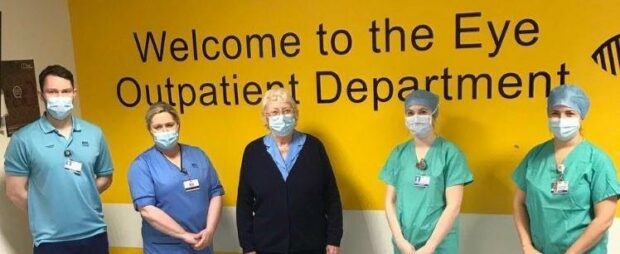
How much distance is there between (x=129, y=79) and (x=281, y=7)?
1062 mm

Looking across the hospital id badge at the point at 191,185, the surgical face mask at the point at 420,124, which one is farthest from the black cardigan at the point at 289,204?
the surgical face mask at the point at 420,124

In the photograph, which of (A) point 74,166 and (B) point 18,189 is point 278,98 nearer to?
(A) point 74,166

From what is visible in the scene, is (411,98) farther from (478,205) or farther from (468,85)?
(478,205)

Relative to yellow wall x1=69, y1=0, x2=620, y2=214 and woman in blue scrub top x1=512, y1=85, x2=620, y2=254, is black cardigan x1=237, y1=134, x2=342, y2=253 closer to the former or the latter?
yellow wall x1=69, y1=0, x2=620, y2=214

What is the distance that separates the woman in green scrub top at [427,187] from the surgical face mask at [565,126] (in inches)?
17.1

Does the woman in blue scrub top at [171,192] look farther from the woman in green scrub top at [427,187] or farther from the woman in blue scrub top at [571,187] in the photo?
the woman in blue scrub top at [571,187]

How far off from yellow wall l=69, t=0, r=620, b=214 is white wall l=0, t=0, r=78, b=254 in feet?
0.32

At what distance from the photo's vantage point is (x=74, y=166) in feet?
8.54

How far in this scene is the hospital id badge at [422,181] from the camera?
2482 millimetres

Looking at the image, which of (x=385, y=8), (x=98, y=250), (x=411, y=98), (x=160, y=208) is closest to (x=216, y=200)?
(x=160, y=208)

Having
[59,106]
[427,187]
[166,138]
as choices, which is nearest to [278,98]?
[166,138]

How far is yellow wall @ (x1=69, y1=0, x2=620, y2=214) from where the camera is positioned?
2750mm

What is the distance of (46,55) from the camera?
3.19 metres

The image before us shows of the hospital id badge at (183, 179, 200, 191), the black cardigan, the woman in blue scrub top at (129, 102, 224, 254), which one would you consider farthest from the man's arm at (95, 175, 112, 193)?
the black cardigan
